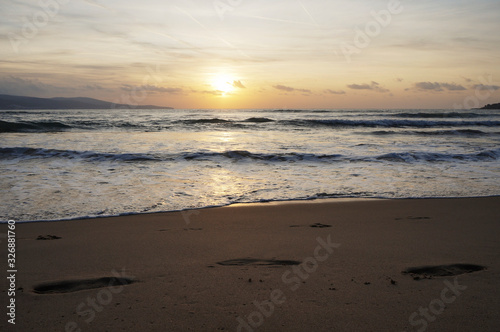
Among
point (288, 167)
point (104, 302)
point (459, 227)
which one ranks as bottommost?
point (104, 302)

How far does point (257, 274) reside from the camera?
3299mm

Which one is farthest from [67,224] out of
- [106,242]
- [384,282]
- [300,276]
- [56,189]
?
[384,282]

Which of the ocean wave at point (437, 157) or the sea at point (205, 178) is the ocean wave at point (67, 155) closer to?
the sea at point (205, 178)

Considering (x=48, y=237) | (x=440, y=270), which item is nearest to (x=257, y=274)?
(x=440, y=270)

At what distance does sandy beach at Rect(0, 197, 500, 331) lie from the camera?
2.55 meters

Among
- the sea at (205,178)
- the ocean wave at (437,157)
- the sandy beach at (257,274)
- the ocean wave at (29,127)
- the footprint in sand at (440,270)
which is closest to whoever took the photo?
the sandy beach at (257,274)

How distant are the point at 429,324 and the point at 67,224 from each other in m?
4.74

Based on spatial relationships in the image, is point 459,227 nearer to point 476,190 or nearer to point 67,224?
point 476,190

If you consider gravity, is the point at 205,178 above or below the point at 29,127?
below

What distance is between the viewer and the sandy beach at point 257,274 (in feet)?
8.38

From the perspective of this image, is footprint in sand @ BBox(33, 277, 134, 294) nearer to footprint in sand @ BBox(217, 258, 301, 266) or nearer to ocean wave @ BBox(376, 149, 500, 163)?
footprint in sand @ BBox(217, 258, 301, 266)

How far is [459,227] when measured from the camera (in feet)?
16.4

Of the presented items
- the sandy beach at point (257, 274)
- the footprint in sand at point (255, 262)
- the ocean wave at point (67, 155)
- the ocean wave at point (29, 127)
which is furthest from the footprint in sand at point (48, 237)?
the ocean wave at point (29, 127)

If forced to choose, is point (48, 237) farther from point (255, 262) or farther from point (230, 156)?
point (230, 156)
